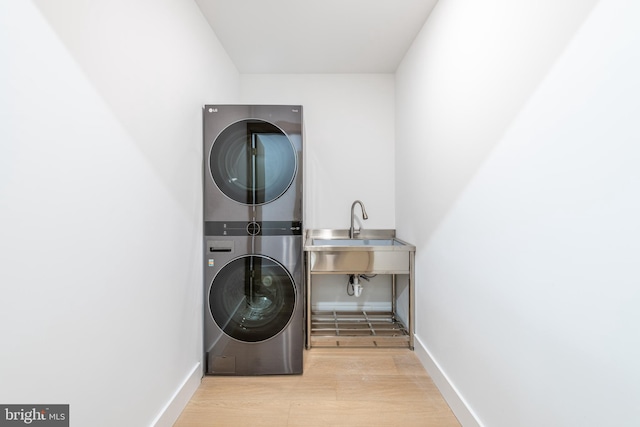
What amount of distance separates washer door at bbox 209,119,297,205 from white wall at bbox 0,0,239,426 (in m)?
0.27

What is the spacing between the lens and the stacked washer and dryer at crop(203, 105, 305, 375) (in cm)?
184

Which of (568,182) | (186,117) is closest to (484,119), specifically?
(568,182)

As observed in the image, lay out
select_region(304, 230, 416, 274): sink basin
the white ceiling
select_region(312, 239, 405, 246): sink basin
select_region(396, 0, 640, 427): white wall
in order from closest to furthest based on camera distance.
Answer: select_region(396, 0, 640, 427): white wall, the white ceiling, select_region(304, 230, 416, 274): sink basin, select_region(312, 239, 405, 246): sink basin

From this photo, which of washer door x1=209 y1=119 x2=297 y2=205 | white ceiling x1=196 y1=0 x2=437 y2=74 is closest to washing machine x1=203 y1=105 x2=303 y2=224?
washer door x1=209 y1=119 x2=297 y2=205

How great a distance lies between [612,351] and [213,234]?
6.04 ft

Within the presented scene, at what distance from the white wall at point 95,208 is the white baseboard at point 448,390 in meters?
1.49


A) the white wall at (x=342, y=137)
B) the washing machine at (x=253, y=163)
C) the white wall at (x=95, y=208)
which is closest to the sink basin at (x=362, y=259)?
the washing machine at (x=253, y=163)

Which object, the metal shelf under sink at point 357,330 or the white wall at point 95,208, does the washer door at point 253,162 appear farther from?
the metal shelf under sink at point 357,330

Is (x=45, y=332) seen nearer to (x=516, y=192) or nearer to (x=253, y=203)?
(x=253, y=203)

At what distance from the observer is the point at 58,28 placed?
828 millimetres

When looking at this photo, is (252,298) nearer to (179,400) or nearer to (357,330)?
(179,400)

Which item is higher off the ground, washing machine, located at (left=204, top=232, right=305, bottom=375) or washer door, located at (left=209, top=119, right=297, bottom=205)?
washer door, located at (left=209, top=119, right=297, bottom=205)

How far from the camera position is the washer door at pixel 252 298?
6.08 feet

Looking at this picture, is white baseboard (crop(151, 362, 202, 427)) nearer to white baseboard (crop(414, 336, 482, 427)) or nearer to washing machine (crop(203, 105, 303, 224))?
washing machine (crop(203, 105, 303, 224))
